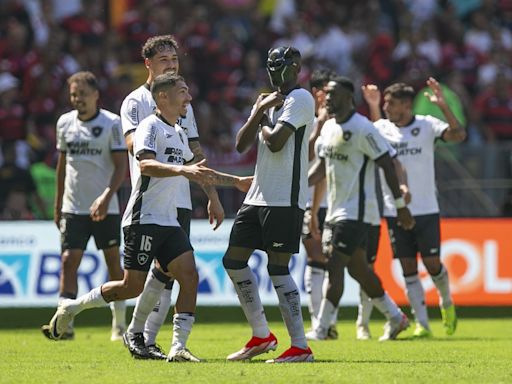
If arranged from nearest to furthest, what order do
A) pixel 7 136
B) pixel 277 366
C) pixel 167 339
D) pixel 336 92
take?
pixel 277 366 → pixel 336 92 → pixel 167 339 → pixel 7 136

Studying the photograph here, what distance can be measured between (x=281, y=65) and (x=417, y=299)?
460 centimetres

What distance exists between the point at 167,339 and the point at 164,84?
382 centimetres

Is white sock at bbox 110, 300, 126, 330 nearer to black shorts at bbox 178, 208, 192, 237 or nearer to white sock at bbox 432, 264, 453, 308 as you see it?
black shorts at bbox 178, 208, 192, 237

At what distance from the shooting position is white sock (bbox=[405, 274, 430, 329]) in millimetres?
13445

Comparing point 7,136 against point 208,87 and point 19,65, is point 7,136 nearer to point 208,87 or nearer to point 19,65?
point 19,65

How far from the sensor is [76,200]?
42.2 feet

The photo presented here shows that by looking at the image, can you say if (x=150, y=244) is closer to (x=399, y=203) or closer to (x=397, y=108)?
(x=399, y=203)

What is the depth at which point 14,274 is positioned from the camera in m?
16.6

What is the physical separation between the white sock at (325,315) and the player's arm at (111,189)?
2359 mm

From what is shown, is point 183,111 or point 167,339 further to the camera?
point 167,339

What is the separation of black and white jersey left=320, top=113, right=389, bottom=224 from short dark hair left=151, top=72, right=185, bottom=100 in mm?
2654

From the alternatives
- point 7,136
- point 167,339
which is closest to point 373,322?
point 167,339

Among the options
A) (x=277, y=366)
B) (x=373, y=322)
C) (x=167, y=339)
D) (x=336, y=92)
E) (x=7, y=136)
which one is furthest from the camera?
(x=7, y=136)

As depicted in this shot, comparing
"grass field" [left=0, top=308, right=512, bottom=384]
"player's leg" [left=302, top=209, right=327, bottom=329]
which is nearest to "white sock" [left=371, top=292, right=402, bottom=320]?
"grass field" [left=0, top=308, right=512, bottom=384]
